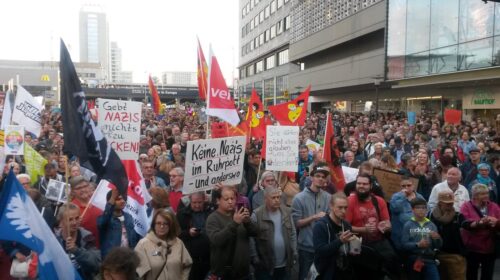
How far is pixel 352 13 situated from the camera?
32781 millimetres

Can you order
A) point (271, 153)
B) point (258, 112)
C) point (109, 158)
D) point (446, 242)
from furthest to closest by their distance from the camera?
1. point (258, 112)
2. point (271, 153)
3. point (446, 242)
4. point (109, 158)

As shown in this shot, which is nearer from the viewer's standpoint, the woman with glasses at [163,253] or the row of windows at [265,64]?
the woman with glasses at [163,253]

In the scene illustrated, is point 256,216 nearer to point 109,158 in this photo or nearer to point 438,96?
point 109,158

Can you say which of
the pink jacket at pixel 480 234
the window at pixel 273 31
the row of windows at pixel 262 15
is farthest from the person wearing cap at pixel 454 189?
the window at pixel 273 31

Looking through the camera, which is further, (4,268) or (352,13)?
(352,13)

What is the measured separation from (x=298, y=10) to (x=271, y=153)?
3981 cm

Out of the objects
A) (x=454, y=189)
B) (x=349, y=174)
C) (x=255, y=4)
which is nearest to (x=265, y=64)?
(x=255, y=4)

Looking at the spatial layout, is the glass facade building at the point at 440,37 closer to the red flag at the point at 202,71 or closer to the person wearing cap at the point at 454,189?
the red flag at the point at 202,71

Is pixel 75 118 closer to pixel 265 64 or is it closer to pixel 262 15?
pixel 265 64

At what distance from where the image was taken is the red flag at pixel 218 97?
7.91 meters

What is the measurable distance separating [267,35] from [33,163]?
5649 centimetres

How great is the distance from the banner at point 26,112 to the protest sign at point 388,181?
7398 millimetres

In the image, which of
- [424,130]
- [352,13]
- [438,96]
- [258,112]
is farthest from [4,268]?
[352,13]

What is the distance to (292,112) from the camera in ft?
34.8
